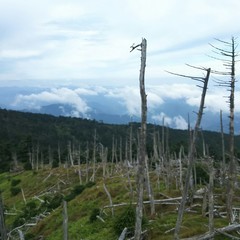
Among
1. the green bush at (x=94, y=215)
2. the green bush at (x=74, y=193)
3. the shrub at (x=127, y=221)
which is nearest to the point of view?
the shrub at (x=127, y=221)

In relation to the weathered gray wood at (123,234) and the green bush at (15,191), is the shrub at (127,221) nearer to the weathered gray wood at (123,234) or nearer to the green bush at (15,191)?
the weathered gray wood at (123,234)

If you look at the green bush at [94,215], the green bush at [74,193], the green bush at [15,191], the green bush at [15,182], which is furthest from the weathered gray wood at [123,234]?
the green bush at [15,182]

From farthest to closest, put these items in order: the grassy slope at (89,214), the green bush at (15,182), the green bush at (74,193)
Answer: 1. the green bush at (15,182)
2. the green bush at (74,193)
3. the grassy slope at (89,214)

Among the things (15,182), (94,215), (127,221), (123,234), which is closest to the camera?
(123,234)

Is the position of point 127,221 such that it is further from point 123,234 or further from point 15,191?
point 15,191

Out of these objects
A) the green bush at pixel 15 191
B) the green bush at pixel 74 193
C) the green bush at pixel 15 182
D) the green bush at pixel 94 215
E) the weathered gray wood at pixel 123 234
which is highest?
the weathered gray wood at pixel 123 234

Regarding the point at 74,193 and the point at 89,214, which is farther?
the point at 74,193

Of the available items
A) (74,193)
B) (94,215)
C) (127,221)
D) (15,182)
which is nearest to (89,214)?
(94,215)

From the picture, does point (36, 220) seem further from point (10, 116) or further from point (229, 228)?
point (10, 116)

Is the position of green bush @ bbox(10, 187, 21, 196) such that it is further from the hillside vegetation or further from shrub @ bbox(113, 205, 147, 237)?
shrub @ bbox(113, 205, 147, 237)

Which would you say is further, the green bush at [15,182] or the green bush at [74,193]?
the green bush at [15,182]

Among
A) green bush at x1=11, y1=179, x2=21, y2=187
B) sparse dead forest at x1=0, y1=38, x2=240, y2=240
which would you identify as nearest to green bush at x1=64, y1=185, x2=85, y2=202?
sparse dead forest at x1=0, y1=38, x2=240, y2=240

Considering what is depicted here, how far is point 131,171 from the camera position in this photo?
65062 mm

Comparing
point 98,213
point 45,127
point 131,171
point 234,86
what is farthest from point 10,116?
point 234,86
